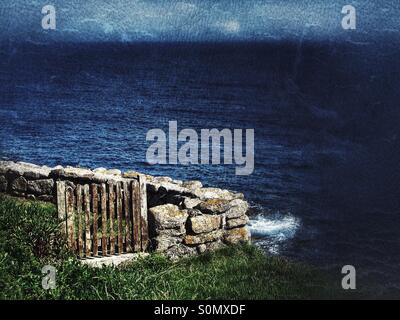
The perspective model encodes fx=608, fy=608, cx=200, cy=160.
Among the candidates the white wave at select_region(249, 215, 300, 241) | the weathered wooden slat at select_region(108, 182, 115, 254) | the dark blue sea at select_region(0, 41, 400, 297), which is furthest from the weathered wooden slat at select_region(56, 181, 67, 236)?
the white wave at select_region(249, 215, 300, 241)

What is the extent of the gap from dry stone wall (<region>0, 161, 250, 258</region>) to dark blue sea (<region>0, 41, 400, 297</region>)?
5.04m

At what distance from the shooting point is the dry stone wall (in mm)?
11188

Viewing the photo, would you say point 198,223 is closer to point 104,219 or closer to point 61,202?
point 104,219

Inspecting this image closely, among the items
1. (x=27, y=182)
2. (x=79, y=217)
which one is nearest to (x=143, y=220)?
(x=79, y=217)

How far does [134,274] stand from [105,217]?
5.37ft

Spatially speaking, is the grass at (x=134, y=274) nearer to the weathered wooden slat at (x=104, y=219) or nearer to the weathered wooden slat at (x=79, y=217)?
the weathered wooden slat at (x=79, y=217)

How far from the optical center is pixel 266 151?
42844 millimetres

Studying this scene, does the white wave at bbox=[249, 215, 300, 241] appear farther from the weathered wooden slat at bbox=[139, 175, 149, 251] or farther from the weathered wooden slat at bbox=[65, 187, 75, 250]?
the weathered wooden slat at bbox=[65, 187, 75, 250]

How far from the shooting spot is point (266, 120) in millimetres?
52125

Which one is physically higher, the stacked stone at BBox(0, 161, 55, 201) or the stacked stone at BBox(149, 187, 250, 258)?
the stacked stone at BBox(0, 161, 55, 201)

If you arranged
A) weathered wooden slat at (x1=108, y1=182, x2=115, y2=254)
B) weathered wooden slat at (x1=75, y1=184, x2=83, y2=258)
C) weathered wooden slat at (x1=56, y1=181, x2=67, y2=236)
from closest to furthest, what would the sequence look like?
weathered wooden slat at (x1=56, y1=181, x2=67, y2=236), weathered wooden slat at (x1=75, y1=184, x2=83, y2=258), weathered wooden slat at (x1=108, y1=182, x2=115, y2=254)

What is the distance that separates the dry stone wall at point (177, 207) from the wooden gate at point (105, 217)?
0.83 feet
